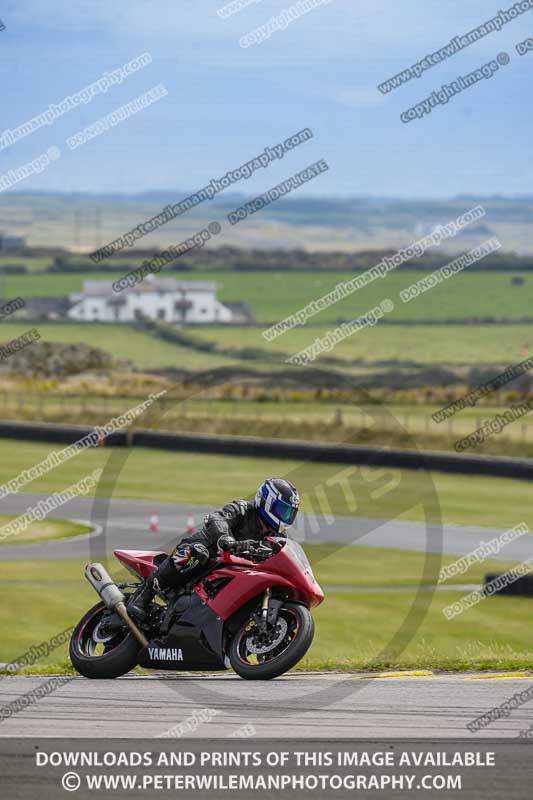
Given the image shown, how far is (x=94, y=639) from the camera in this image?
413 inches

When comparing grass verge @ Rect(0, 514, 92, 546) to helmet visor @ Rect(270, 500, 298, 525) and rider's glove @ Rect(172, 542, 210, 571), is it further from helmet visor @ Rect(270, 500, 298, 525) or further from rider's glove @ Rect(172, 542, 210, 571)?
helmet visor @ Rect(270, 500, 298, 525)

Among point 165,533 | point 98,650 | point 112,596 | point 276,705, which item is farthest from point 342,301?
point 276,705

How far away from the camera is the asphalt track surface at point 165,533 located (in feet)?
102

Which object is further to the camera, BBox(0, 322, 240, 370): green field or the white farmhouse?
the white farmhouse

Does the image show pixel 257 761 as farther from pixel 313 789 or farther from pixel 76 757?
pixel 76 757

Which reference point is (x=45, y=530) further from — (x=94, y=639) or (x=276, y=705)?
(x=276, y=705)

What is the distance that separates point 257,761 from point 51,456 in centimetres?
4102

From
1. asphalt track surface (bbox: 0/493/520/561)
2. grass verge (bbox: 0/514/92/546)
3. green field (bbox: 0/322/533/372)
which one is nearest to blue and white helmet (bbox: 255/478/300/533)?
asphalt track surface (bbox: 0/493/520/561)

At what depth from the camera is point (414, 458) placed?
42875mm

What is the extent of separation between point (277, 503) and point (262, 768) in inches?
110

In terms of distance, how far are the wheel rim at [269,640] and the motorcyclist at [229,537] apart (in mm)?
612

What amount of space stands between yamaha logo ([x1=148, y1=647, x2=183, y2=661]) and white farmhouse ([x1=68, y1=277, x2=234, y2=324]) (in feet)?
451

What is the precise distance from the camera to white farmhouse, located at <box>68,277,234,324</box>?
150750 millimetres

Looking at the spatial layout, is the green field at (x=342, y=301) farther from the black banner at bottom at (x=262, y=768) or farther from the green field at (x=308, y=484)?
the black banner at bottom at (x=262, y=768)
